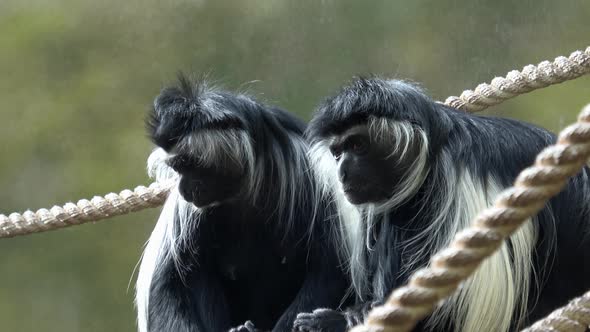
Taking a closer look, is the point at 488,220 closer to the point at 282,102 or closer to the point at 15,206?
the point at 282,102

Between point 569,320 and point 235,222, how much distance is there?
1.31 meters

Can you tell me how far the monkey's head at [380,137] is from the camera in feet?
7.76

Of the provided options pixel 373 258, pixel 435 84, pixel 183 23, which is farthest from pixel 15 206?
pixel 373 258

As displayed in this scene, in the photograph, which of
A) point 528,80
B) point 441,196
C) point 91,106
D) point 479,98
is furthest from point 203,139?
point 91,106

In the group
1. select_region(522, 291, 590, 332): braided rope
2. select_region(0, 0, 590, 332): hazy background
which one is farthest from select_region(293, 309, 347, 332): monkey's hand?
select_region(0, 0, 590, 332): hazy background

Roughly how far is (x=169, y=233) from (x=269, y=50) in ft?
9.68

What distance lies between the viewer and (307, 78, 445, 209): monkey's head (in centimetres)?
237

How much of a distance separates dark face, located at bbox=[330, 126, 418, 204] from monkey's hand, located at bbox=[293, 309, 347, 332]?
0.31 metres

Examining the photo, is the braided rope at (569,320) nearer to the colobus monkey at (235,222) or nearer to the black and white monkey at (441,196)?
the black and white monkey at (441,196)

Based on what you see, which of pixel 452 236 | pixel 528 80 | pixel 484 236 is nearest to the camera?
pixel 484 236

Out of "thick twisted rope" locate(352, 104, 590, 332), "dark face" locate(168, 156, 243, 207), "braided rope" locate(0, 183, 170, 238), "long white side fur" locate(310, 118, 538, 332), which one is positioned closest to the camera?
"thick twisted rope" locate(352, 104, 590, 332)

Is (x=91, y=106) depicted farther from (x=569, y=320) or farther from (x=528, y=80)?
(x=569, y=320)

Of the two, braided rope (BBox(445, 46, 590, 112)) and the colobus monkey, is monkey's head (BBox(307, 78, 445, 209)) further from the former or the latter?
braided rope (BBox(445, 46, 590, 112))

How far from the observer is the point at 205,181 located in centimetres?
263
